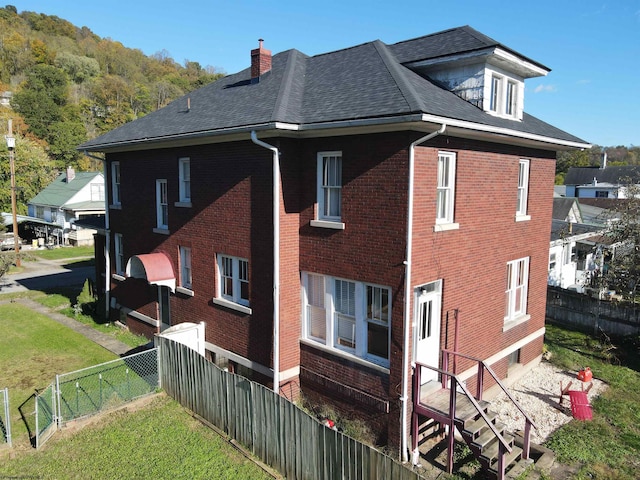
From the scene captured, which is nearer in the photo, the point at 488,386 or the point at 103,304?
the point at 488,386

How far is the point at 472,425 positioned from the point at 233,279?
725cm

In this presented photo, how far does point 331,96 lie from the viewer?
11656 millimetres

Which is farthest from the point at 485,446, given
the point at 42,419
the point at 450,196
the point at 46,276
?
the point at 46,276

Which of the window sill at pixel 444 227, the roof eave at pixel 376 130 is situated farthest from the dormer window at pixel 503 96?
the window sill at pixel 444 227

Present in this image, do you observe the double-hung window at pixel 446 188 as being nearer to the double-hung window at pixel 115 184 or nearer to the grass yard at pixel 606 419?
the grass yard at pixel 606 419

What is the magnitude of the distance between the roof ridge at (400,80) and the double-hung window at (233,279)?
19.8 ft

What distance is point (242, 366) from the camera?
13.2m

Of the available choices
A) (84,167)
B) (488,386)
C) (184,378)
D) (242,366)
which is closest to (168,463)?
(184,378)

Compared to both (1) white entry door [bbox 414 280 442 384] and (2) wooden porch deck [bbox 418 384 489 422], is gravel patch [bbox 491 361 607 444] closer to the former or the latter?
(2) wooden porch deck [bbox 418 384 489 422]

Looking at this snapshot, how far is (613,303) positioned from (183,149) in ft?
57.9

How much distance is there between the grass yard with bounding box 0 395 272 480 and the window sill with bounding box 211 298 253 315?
2987 millimetres

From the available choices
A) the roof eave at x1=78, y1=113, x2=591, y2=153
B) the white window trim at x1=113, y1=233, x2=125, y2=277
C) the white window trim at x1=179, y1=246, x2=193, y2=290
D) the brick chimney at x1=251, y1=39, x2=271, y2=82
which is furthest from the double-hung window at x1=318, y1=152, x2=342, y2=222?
the white window trim at x1=113, y1=233, x2=125, y2=277

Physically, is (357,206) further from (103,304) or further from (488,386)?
(103,304)

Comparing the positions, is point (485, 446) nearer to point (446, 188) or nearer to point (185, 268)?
point (446, 188)
